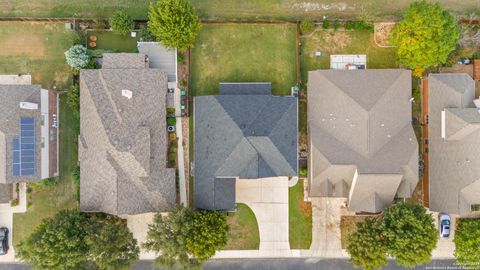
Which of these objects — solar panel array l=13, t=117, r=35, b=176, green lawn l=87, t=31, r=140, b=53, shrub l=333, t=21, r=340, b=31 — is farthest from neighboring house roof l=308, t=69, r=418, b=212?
solar panel array l=13, t=117, r=35, b=176

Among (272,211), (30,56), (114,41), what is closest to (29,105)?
(30,56)

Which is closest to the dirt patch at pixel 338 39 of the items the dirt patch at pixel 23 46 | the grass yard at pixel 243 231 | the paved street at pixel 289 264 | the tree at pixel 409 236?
the tree at pixel 409 236

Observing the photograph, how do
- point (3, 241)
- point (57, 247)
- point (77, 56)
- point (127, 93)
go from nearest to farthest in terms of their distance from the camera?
point (57, 247)
point (127, 93)
point (77, 56)
point (3, 241)

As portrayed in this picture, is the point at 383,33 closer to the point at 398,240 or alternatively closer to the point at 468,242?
the point at 398,240

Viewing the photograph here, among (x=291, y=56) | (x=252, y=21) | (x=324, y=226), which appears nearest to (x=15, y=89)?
(x=252, y=21)

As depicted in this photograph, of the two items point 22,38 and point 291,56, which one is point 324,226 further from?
point 22,38

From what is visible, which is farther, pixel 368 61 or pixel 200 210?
pixel 368 61

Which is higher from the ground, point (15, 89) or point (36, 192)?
point (15, 89)
